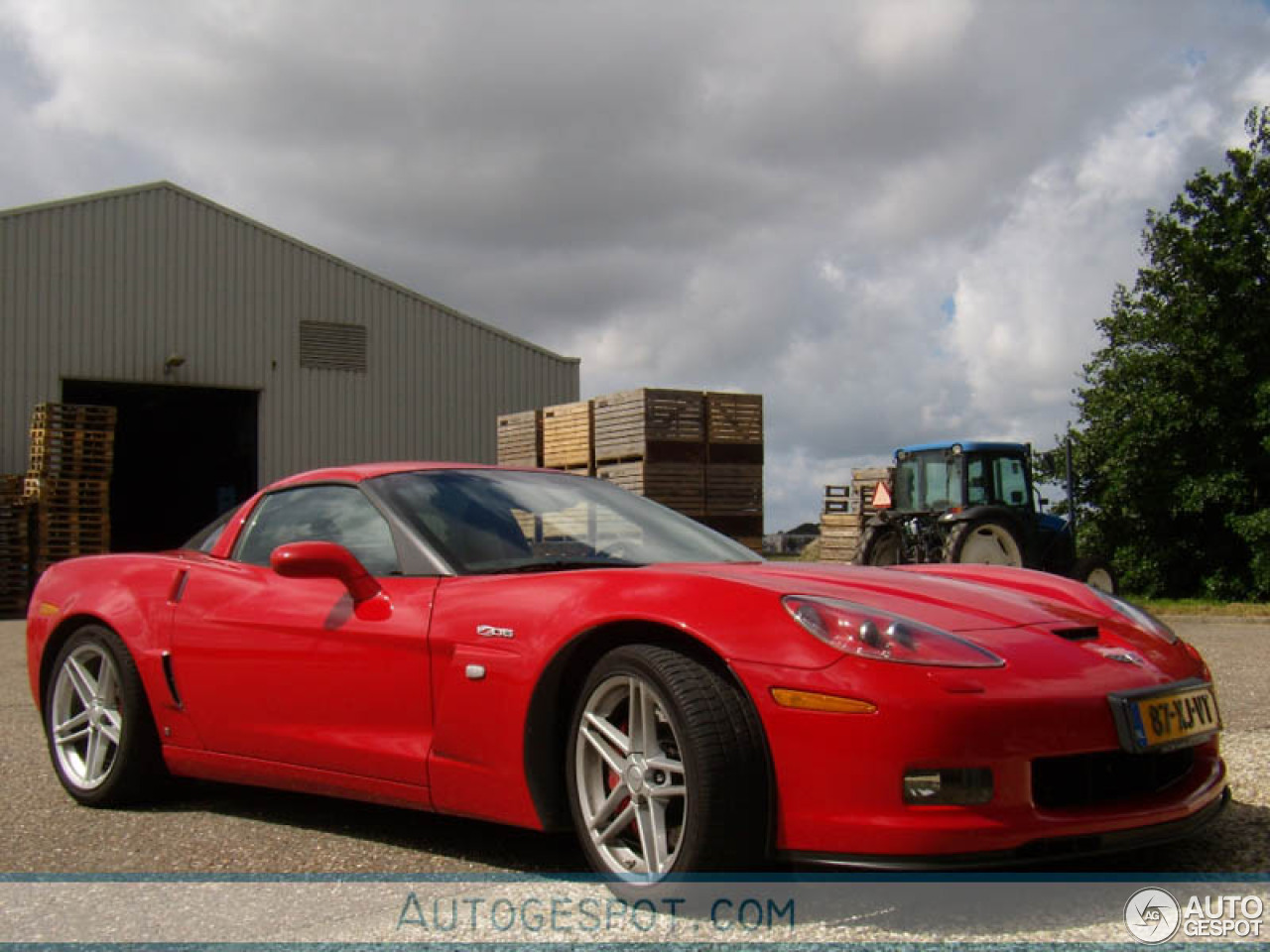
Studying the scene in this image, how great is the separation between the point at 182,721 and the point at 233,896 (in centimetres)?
116

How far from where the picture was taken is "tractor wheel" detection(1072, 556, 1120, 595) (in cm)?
1473

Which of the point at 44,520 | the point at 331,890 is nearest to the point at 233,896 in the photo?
the point at 331,890

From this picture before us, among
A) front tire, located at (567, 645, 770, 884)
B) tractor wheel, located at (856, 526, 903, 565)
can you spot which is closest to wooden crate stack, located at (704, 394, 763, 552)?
tractor wheel, located at (856, 526, 903, 565)

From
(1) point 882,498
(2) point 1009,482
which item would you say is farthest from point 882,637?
(1) point 882,498

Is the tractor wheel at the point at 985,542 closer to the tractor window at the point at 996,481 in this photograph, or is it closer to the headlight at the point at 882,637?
the tractor window at the point at 996,481

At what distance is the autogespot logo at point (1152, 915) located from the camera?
107 inches

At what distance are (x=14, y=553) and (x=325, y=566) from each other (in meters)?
18.2

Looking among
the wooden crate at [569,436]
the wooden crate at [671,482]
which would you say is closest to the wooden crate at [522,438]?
the wooden crate at [569,436]

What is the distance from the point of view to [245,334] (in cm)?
2344

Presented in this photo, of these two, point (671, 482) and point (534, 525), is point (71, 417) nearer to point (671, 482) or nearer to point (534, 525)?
point (671, 482)

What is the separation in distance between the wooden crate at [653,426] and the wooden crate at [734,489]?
0.31 metres

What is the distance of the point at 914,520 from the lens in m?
15.9

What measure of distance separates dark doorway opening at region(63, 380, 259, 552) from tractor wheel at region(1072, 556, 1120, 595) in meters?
14.9

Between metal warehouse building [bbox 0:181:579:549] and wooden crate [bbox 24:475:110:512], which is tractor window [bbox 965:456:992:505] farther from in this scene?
wooden crate [bbox 24:475:110:512]
